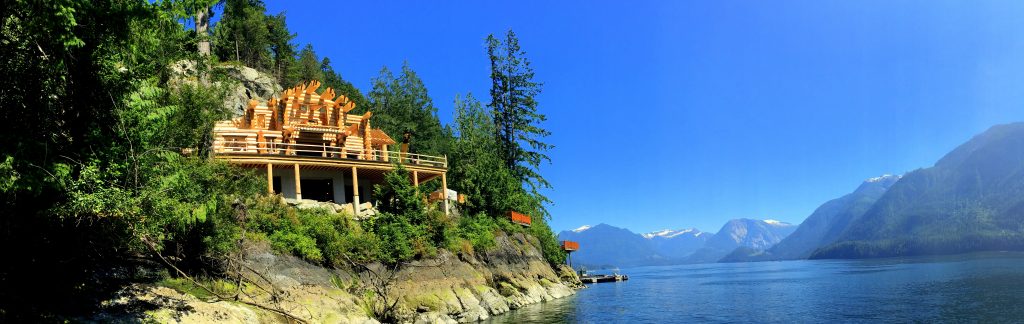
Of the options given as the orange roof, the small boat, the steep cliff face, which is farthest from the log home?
the small boat

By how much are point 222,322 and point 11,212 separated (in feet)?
22.5

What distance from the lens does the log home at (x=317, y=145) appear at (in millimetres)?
35500

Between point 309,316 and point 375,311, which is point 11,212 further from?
point 375,311

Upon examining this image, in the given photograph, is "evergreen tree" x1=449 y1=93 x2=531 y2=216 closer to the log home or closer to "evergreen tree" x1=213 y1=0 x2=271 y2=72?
the log home

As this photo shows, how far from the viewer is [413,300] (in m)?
29.1

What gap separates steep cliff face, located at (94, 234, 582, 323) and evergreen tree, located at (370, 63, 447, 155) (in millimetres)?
22229

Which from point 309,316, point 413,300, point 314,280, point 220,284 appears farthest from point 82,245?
point 413,300

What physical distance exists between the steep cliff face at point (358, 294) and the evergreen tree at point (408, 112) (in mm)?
22229

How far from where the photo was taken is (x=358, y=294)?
26.9 meters

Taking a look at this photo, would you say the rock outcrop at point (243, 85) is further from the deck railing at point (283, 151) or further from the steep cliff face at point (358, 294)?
the steep cliff face at point (358, 294)

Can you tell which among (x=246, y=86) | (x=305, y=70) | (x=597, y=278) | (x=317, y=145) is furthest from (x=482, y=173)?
(x=597, y=278)

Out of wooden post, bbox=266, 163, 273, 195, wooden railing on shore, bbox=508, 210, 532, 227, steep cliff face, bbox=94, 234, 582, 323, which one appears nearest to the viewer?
steep cliff face, bbox=94, 234, 582, 323

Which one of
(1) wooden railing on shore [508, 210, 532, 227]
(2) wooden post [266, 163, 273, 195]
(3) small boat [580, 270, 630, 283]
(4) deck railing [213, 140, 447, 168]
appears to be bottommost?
(3) small boat [580, 270, 630, 283]

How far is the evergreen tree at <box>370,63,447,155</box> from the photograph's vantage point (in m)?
61.7
